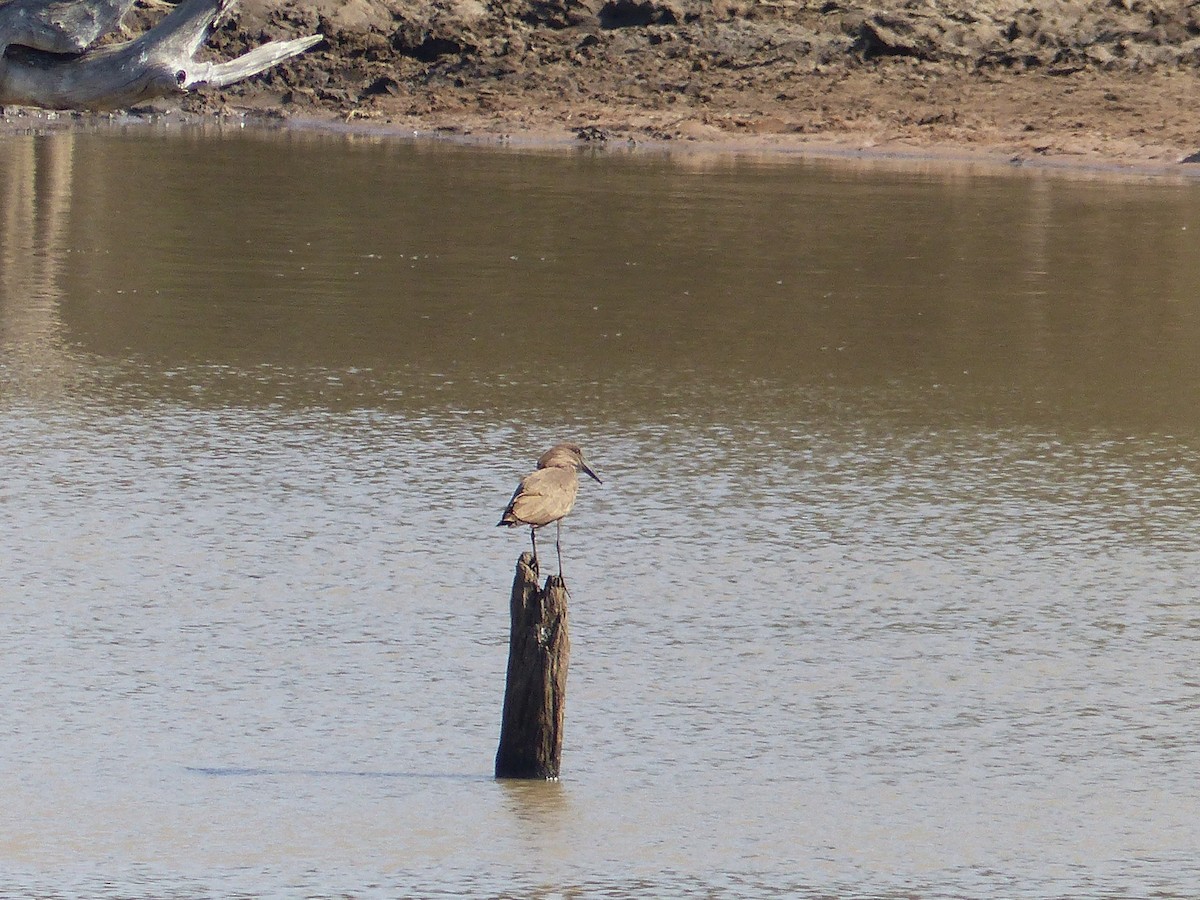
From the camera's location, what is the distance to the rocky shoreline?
92.8 feet

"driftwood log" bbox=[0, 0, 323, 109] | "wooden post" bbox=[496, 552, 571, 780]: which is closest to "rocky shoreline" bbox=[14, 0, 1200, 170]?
"wooden post" bbox=[496, 552, 571, 780]

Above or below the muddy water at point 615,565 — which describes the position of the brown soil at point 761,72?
above

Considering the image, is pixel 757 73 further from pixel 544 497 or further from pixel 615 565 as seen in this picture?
pixel 544 497

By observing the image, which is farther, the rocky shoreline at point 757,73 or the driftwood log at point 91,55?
the rocky shoreline at point 757,73

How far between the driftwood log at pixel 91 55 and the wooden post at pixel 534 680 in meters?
2.84

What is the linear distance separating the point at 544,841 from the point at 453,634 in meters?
2.03

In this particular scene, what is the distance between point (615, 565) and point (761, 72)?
22323 mm

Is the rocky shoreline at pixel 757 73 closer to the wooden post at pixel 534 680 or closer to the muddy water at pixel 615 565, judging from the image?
the muddy water at pixel 615 565

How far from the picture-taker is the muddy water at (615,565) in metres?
6.51

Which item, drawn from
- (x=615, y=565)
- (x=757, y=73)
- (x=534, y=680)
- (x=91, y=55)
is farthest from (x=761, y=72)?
(x=91, y=55)

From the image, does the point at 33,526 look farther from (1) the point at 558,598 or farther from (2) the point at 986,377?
(2) the point at 986,377

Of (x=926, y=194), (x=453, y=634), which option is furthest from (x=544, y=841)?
(x=926, y=194)

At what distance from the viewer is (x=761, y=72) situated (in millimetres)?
30922

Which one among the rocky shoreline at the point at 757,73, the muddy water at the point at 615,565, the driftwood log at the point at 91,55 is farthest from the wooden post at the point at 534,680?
the rocky shoreline at the point at 757,73
